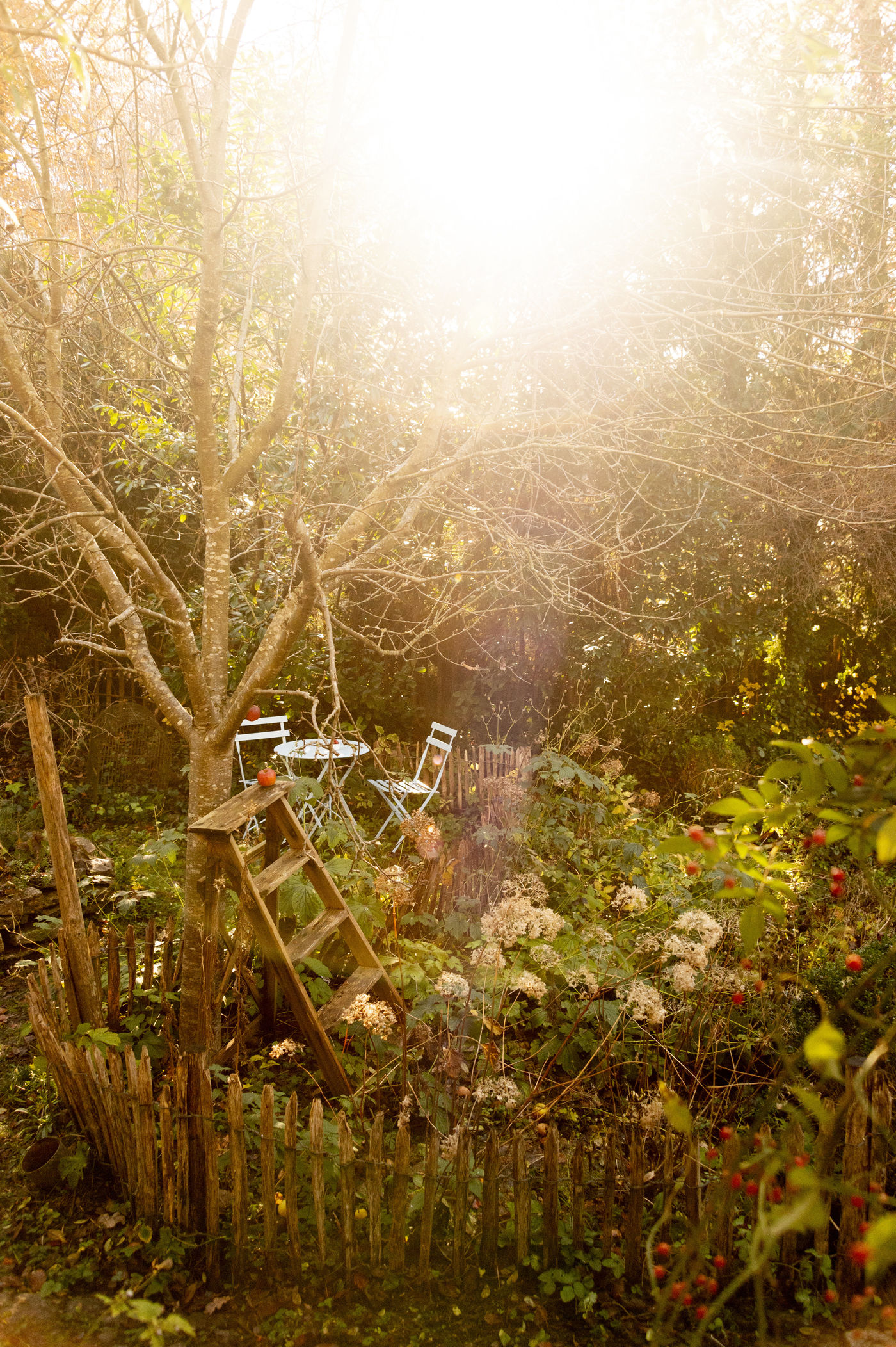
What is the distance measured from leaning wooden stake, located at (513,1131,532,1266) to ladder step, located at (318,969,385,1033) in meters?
0.86

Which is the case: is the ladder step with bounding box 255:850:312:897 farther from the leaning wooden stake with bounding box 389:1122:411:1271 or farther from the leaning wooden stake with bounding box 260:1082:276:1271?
the leaning wooden stake with bounding box 389:1122:411:1271

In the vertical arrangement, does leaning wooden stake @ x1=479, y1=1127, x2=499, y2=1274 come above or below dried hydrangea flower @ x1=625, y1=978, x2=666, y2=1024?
below

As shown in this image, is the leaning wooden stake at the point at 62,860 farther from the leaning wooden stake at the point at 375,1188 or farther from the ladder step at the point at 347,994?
the leaning wooden stake at the point at 375,1188

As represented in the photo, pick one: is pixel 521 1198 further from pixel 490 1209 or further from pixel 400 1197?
pixel 400 1197

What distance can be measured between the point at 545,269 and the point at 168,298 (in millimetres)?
2059

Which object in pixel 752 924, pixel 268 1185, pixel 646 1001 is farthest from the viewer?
pixel 646 1001

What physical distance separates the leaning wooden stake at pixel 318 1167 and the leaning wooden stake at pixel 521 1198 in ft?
1.96

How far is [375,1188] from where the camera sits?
90.4 inches

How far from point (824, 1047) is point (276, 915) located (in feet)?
9.03

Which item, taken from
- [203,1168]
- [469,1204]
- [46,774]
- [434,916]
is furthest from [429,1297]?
[46,774]

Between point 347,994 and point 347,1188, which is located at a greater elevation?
point 347,994

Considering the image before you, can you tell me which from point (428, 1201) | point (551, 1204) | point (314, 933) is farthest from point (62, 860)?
point (551, 1204)

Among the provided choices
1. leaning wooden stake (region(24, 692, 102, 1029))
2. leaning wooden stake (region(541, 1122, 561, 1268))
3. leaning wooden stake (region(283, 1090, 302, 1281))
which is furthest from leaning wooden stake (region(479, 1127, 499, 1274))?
leaning wooden stake (region(24, 692, 102, 1029))

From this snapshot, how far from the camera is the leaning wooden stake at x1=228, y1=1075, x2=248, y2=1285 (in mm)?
2307
